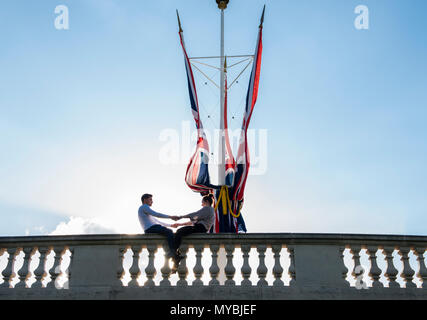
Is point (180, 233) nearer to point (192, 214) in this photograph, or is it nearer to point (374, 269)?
point (192, 214)

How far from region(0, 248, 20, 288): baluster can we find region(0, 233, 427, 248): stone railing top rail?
11 centimetres

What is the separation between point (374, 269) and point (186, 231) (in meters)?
2.96

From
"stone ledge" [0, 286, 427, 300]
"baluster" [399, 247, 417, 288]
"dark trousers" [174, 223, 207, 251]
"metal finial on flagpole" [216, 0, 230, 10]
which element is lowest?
"stone ledge" [0, 286, 427, 300]

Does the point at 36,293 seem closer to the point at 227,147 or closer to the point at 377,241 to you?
the point at 377,241

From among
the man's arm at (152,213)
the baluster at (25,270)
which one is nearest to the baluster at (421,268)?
the man's arm at (152,213)

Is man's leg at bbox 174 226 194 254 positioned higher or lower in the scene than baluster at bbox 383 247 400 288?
higher

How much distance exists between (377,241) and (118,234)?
13.5 ft

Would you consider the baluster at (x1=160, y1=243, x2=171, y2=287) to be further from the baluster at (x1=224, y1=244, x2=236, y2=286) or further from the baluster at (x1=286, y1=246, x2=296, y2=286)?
the baluster at (x1=286, y1=246, x2=296, y2=286)

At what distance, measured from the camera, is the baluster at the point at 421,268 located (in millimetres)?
7408

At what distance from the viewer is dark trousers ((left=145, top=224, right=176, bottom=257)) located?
7.50m

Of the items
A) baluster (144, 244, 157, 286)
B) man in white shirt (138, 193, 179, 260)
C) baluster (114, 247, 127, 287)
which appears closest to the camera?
baluster (144, 244, 157, 286)

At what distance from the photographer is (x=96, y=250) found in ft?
25.6

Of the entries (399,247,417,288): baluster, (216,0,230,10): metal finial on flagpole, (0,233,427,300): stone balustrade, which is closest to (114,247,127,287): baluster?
(0,233,427,300): stone balustrade

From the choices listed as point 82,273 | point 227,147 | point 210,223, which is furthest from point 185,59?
point 82,273
